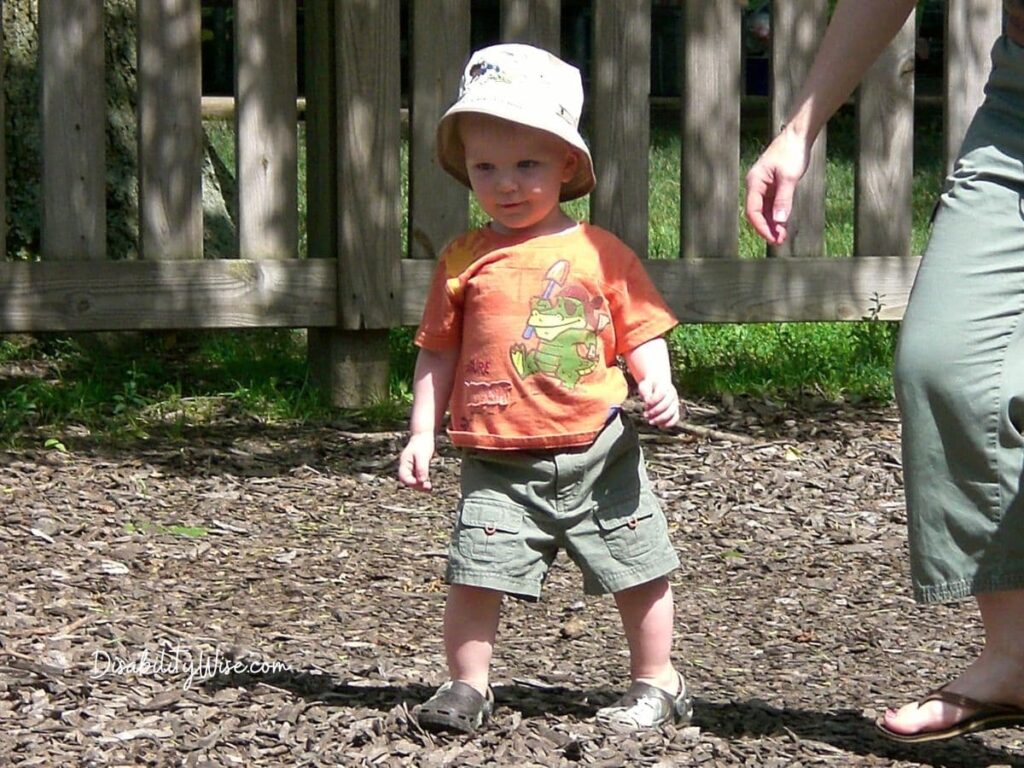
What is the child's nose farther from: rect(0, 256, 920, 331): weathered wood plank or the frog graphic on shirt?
rect(0, 256, 920, 331): weathered wood plank

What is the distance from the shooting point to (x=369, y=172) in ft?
17.7

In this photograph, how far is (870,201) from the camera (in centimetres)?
578

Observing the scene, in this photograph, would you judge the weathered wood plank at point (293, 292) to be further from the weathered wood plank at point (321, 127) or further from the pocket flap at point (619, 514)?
the pocket flap at point (619, 514)

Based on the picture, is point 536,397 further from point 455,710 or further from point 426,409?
point 455,710

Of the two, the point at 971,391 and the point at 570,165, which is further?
the point at 570,165

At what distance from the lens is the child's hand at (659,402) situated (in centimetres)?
293

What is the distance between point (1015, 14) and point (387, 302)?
9.46ft

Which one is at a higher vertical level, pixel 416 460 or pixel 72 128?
pixel 72 128

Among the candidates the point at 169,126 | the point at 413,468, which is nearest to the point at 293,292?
the point at 169,126

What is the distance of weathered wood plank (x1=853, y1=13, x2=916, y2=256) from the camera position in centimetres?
573

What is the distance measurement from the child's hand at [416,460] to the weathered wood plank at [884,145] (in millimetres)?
3084

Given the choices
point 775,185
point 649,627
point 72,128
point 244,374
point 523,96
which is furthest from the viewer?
point 244,374

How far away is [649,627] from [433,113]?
273 cm

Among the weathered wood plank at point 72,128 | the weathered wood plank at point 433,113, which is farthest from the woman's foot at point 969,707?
the weathered wood plank at point 72,128
